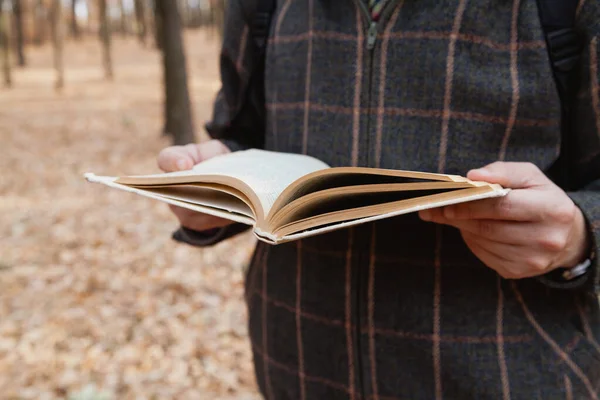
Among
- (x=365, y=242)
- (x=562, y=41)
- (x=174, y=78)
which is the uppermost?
(x=562, y=41)

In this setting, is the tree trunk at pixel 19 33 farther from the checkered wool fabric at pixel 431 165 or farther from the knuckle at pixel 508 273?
the knuckle at pixel 508 273

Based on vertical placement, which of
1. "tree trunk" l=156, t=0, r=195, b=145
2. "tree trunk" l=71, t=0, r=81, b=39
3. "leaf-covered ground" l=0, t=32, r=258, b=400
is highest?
"tree trunk" l=71, t=0, r=81, b=39

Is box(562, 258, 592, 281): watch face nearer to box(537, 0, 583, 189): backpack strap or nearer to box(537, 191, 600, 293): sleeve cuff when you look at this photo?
box(537, 191, 600, 293): sleeve cuff

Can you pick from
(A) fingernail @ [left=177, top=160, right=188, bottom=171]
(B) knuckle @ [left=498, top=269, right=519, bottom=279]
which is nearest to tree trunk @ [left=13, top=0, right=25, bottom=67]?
(A) fingernail @ [left=177, top=160, right=188, bottom=171]

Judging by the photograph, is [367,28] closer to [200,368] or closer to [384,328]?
[384,328]

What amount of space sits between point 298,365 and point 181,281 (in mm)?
2573

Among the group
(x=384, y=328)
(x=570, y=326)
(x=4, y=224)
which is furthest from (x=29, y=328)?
(x=570, y=326)

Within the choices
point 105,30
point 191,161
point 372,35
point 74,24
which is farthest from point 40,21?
point 372,35

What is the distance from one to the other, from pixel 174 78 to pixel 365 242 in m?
6.34

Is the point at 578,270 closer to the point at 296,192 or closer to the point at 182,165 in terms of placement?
the point at 296,192

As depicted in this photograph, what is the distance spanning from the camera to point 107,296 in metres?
3.36

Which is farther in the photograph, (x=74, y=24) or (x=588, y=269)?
(x=74, y=24)

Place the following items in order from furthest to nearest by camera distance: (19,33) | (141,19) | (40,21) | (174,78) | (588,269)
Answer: (40,21)
(141,19)
(19,33)
(174,78)
(588,269)

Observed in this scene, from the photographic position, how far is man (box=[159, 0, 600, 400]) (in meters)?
0.82
